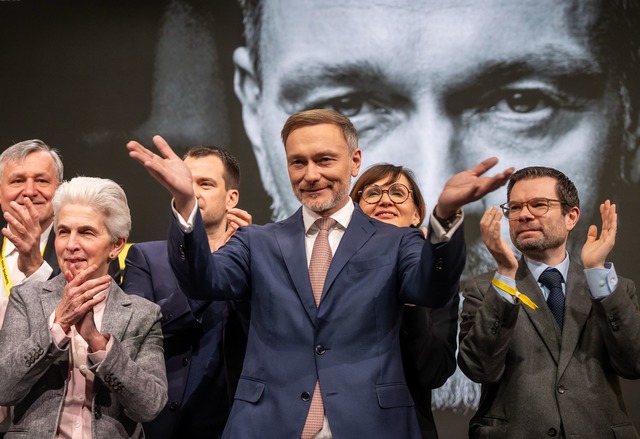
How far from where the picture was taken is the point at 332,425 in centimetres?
230

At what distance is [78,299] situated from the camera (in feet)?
8.00

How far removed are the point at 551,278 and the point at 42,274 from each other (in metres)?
2.05

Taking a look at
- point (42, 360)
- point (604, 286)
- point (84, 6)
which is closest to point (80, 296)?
point (42, 360)

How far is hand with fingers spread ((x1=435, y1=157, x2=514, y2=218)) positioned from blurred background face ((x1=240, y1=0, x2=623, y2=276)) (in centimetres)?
253

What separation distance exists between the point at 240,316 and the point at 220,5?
275 centimetres

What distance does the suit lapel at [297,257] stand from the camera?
96.4 inches

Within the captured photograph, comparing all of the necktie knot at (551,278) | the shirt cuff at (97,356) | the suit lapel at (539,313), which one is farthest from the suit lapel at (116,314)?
the necktie knot at (551,278)

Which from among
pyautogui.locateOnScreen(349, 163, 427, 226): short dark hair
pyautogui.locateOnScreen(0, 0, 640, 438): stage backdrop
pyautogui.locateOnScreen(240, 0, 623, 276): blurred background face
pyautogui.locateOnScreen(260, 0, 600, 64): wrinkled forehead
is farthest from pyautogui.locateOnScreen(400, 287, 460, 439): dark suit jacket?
pyautogui.locateOnScreen(260, 0, 600, 64): wrinkled forehead

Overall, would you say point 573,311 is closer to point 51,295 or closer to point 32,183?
point 51,295

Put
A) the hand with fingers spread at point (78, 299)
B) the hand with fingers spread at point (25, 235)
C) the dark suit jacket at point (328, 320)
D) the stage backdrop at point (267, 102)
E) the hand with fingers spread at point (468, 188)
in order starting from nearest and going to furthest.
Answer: the hand with fingers spread at point (468, 188) < the dark suit jacket at point (328, 320) < the hand with fingers spread at point (78, 299) < the hand with fingers spread at point (25, 235) < the stage backdrop at point (267, 102)

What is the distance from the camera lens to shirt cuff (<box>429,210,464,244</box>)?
85.1 inches

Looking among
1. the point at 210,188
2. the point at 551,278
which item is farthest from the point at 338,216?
the point at 551,278

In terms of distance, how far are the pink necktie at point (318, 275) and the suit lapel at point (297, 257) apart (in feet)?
0.10

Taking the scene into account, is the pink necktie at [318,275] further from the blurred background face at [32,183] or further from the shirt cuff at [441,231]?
the blurred background face at [32,183]
